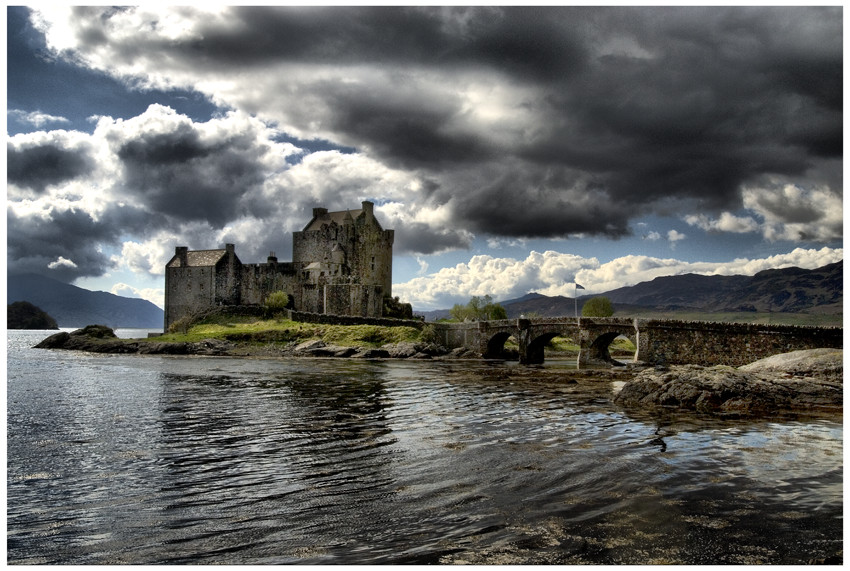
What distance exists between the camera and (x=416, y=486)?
1178 centimetres

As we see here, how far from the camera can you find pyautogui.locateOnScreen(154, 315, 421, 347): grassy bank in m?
69.7

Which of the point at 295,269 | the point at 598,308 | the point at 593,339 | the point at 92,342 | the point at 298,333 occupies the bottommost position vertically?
the point at 92,342

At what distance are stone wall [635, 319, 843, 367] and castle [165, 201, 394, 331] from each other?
146 feet

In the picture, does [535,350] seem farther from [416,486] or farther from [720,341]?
[416,486]

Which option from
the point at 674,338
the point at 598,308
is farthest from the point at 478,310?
the point at 674,338

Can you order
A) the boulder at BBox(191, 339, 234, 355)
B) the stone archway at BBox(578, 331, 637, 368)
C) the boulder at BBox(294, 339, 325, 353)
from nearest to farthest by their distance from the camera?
1. the stone archway at BBox(578, 331, 637, 368)
2. the boulder at BBox(294, 339, 325, 353)
3. the boulder at BBox(191, 339, 234, 355)

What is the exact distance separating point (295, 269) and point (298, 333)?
17762 mm

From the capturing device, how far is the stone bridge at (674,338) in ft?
130

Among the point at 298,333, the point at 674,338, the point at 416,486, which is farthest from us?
the point at 298,333

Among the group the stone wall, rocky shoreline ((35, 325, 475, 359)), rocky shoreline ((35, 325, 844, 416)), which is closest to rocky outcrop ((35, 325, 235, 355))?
rocky shoreline ((35, 325, 475, 359))

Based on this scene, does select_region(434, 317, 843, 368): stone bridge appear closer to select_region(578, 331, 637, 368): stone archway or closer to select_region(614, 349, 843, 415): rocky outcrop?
select_region(578, 331, 637, 368): stone archway

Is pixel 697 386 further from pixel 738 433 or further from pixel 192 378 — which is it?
pixel 192 378

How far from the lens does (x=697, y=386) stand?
24781 millimetres

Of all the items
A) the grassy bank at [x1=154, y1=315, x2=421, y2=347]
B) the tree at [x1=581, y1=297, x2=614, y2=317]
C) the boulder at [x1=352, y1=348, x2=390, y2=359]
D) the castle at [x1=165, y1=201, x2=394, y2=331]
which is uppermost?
the castle at [x1=165, y1=201, x2=394, y2=331]
